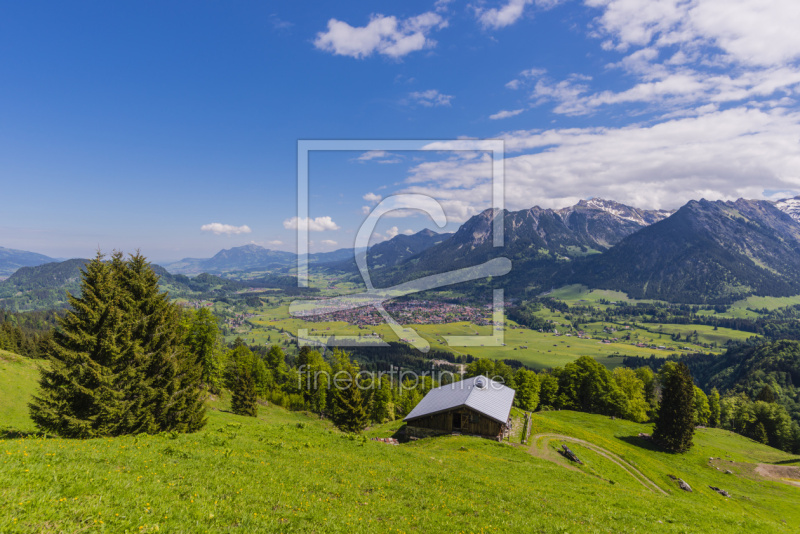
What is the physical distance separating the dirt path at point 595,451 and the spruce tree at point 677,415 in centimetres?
1612

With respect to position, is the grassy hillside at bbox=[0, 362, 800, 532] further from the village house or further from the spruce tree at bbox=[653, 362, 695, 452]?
the spruce tree at bbox=[653, 362, 695, 452]

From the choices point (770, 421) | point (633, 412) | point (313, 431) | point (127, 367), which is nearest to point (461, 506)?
point (313, 431)

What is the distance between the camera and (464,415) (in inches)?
1720

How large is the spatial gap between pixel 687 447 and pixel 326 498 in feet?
203

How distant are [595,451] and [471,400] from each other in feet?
52.2

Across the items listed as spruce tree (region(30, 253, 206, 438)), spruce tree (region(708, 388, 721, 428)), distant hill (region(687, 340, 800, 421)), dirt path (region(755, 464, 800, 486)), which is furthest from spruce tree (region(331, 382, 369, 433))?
distant hill (region(687, 340, 800, 421))

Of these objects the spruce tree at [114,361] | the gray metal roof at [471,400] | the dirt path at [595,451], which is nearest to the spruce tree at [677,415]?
the dirt path at [595,451]

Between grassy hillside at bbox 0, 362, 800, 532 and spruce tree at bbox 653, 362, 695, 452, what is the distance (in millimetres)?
18583

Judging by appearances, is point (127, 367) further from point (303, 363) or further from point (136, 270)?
point (303, 363)

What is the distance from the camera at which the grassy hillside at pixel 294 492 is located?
28.1 ft

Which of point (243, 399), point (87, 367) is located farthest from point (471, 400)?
point (87, 367)

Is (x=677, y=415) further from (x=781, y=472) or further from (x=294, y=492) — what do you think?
(x=294, y=492)

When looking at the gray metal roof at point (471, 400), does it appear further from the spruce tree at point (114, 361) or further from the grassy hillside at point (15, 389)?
the grassy hillside at point (15, 389)

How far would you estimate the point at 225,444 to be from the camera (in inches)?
776
